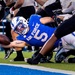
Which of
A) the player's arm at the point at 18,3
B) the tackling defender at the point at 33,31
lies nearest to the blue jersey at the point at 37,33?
the tackling defender at the point at 33,31

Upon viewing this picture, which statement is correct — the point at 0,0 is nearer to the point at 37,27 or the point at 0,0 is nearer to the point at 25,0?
the point at 25,0

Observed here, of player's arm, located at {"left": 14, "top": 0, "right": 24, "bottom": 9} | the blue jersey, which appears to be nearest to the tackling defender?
the blue jersey

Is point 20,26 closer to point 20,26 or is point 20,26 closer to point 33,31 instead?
point 20,26

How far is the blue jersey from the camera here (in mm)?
6203

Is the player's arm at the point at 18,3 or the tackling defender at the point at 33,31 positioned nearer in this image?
the tackling defender at the point at 33,31

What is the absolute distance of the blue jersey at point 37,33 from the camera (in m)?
6.20

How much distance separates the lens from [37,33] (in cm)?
623

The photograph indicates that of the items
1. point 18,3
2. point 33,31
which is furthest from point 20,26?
point 18,3

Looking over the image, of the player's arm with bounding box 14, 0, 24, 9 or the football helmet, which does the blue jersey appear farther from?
the player's arm with bounding box 14, 0, 24, 9

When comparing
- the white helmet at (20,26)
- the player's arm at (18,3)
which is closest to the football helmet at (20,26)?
the white helmet at (20,26)

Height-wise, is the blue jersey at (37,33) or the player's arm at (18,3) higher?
the player's arm at (18,3)

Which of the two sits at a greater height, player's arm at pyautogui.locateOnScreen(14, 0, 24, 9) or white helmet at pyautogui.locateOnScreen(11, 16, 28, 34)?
player's arm at pyautogui.locateOnScreen(14, 0, 24, 9)

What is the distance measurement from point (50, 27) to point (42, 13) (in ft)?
3.32

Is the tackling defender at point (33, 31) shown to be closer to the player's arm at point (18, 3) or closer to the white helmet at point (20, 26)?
the white helmet at point (20, 26)
